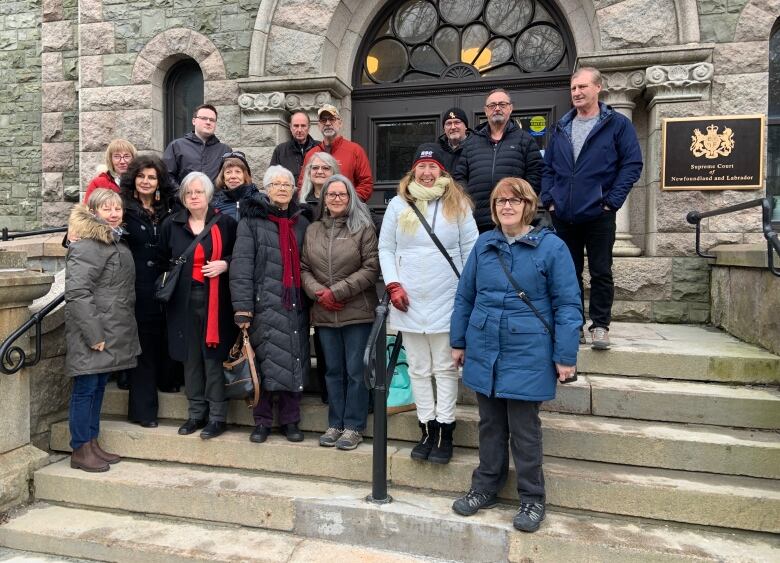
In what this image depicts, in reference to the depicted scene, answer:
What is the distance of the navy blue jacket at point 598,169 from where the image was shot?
3.95 metres

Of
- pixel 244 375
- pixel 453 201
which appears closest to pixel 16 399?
pixel 244 375

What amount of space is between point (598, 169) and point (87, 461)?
3917 millimetres

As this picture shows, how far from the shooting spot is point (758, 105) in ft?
18.1

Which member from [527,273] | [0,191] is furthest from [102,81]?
[527,273]

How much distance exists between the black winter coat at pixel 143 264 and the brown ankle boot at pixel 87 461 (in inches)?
33.5

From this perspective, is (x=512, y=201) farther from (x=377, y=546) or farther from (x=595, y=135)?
(x=377, y=546)

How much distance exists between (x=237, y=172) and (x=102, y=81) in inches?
168

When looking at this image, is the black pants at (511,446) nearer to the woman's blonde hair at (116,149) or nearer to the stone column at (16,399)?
the stone column at (16,399)

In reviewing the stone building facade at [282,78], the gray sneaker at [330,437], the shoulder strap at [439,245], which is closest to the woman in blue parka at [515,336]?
the shoulder strap at [439,245]

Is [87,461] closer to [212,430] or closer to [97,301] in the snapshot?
[212,430]

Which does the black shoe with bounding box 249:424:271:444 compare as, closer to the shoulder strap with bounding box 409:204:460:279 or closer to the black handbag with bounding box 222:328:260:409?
the black handbag with bounding box 222:328:260:409

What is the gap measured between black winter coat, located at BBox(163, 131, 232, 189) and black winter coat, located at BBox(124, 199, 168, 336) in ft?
3.02

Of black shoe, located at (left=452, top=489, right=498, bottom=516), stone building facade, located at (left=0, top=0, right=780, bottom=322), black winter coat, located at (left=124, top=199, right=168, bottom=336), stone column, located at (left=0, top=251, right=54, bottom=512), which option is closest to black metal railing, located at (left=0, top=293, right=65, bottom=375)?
stone column, located at (left=0, top=251, right=54, bottom=512)

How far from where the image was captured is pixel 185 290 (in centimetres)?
386
